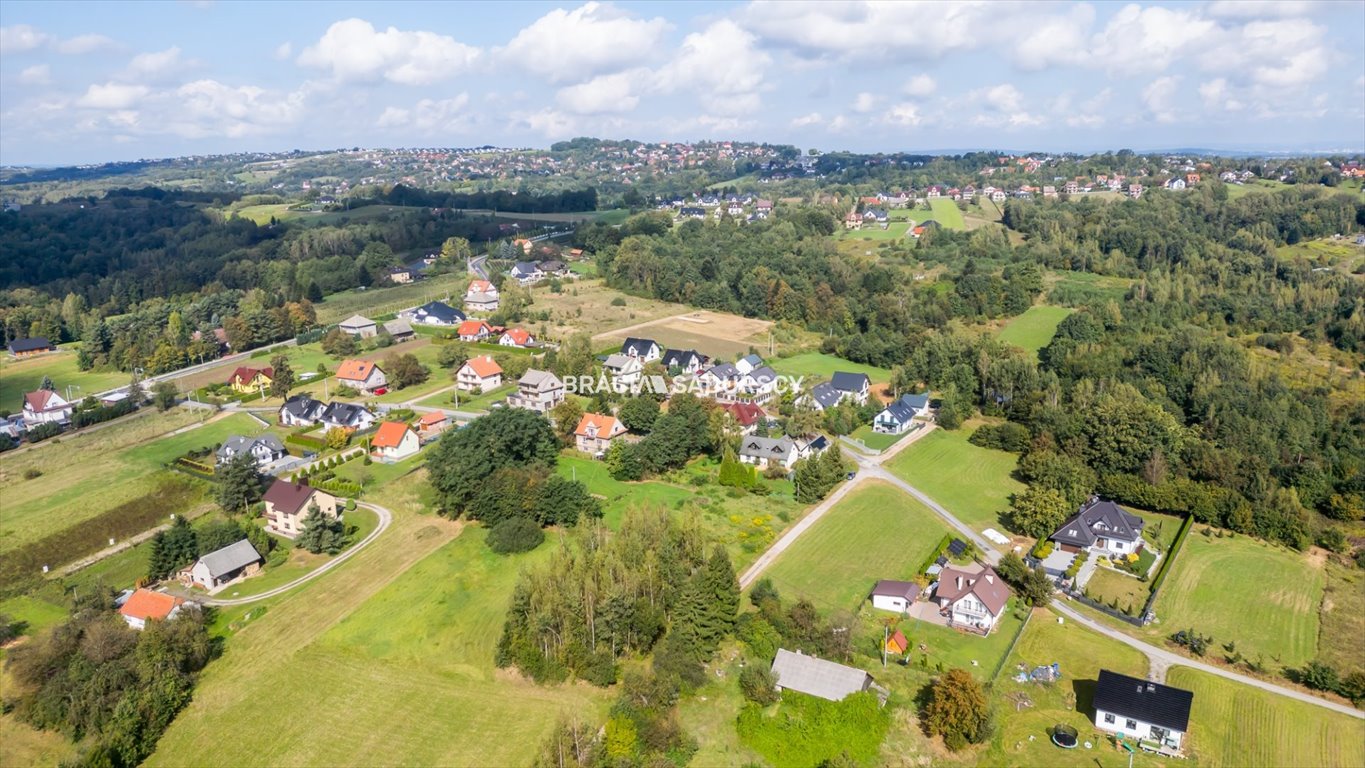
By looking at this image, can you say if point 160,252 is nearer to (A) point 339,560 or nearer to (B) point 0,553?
(B) point 0,553

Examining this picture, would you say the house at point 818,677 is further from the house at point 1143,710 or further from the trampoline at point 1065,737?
the house at point 1143,710

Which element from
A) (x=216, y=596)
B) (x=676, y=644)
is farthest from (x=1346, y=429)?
(x=216, y=596)

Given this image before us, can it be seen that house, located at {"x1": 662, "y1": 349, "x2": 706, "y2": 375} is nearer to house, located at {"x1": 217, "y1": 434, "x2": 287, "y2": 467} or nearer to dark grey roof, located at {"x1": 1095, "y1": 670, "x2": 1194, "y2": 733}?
house, located at {"x1": 217, "y1": 434, "x2": 287, "y2": 467}

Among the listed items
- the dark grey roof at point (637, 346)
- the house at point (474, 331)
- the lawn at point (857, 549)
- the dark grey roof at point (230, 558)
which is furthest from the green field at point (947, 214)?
the dark grey roof at point (230, 558)

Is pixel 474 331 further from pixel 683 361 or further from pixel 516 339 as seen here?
pixel 683 361

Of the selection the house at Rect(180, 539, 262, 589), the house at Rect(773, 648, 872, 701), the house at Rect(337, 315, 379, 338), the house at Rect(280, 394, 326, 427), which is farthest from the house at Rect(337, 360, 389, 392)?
the house at Rect(773, 648, 872, 701)

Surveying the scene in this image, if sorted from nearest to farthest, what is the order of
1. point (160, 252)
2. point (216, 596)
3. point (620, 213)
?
point (216, 596), point (160, 252), point (620, 213)

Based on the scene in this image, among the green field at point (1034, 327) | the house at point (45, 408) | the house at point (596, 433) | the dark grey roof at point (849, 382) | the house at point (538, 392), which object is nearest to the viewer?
the house at point (596, 433)
